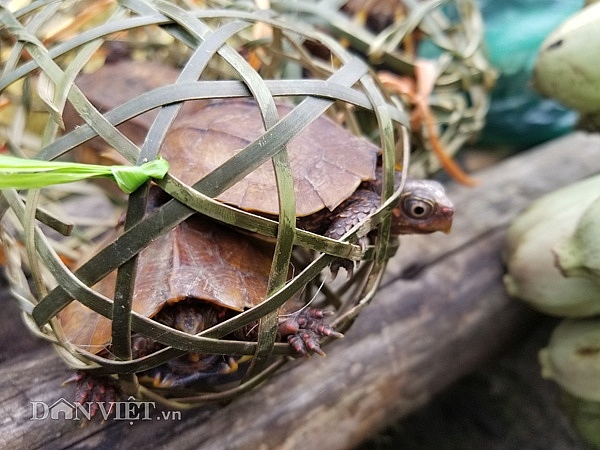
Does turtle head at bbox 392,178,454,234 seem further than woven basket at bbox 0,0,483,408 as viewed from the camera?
Yes

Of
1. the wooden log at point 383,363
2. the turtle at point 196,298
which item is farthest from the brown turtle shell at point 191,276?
the wooden log at point 383,363

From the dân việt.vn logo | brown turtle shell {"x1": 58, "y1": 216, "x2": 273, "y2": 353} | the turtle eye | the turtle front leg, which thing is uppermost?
brown turtle shell {"x1": 58, "y1": 216, "x2": 273, "y2": 353}

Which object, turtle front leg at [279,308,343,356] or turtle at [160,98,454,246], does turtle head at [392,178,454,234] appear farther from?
turtle front leg at [279,308,343,356]

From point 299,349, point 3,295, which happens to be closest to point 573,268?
point 299,349

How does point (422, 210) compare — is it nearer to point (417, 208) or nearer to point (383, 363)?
point (417, 208)

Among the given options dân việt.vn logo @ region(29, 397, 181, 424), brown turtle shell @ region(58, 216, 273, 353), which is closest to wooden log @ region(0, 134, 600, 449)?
dân việt.vn logo @ region(29, 397, 181, 424)

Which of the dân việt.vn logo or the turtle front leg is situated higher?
the turtle front leg
